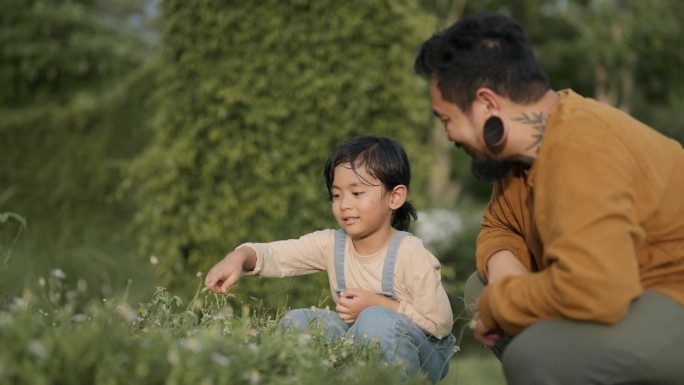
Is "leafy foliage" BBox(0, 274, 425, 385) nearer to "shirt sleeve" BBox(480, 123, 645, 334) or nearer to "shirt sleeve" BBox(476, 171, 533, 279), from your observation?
"shirt sleeve" BBox(480, 123, 645, 334)

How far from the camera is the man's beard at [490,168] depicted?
9.26 ft

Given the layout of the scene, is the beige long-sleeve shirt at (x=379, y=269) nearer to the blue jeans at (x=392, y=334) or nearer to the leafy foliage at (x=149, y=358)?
the blue jeans at (x=392, y=334)

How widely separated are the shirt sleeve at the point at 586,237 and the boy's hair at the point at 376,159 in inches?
41.2

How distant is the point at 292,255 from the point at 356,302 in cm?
46

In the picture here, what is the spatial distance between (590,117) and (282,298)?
3.51 meters

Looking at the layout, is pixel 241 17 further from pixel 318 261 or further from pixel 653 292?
pixel 653 292

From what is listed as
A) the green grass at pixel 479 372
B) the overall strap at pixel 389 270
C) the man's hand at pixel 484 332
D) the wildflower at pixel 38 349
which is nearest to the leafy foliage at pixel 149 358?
the wildflower at pixel 38 349

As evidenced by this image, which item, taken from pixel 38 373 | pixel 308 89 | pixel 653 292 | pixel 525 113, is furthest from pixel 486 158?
pixel 308 89

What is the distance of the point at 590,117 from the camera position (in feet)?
8.39

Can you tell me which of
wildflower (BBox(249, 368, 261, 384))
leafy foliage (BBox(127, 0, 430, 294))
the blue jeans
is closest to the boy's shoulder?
the blue jeans

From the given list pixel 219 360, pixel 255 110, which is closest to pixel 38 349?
pixel 219 360

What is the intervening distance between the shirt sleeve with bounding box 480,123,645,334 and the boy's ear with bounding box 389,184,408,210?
1.07 meters

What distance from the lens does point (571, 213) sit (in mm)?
2357

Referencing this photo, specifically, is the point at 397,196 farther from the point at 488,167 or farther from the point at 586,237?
the point at 586,237
